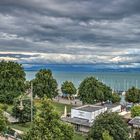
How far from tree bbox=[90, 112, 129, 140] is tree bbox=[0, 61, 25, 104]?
101ft

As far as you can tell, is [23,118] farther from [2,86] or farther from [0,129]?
[2,86]

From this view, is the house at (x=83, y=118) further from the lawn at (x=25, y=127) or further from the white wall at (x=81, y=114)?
the lawn at (x=25, y=127)

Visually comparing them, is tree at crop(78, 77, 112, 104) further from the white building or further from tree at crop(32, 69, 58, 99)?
the white building

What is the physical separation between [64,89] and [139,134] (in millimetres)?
43333

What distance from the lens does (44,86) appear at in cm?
7088

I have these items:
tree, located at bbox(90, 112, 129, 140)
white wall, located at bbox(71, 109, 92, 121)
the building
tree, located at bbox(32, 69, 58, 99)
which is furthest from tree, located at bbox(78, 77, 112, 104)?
tree, located at bbox(90, 112, 129, 140)

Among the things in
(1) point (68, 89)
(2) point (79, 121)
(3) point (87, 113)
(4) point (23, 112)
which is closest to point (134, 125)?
(3) point (87, 113)

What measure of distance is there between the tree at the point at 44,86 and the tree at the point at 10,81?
3.08 m

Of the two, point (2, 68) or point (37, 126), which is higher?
point (2, 68)

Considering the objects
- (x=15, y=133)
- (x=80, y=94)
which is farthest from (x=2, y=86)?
(x=15, y=133)

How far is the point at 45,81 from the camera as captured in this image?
237ft

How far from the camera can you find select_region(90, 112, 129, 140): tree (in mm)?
36781

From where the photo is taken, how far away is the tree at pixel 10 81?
65062 mm

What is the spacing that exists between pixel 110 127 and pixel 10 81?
35395mm
